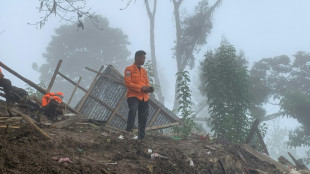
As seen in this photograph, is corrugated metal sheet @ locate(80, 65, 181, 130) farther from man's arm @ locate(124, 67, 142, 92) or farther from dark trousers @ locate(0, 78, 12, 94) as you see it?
man's arm @ locate(124, 67, 142, 92)

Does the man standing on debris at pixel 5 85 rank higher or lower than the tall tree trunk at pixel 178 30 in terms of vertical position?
lower

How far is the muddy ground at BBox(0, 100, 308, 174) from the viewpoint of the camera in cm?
295

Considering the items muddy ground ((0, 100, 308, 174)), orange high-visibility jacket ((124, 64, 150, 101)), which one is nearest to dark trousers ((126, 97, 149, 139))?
orange high-visibility jacket ((124, 64, 150, 101))

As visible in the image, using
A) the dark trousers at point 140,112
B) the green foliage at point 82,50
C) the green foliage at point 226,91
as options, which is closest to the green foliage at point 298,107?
the green foliage at point 226,91

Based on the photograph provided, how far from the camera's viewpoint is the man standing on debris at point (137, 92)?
19.3 ft

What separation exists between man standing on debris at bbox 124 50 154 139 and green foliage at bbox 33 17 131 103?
1267 inches

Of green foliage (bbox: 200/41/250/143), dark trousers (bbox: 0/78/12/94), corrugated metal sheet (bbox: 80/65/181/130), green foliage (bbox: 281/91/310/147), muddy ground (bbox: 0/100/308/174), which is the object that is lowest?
muddy ground (bbox: 0/100/308/174)

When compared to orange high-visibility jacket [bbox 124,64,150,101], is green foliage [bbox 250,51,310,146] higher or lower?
higher

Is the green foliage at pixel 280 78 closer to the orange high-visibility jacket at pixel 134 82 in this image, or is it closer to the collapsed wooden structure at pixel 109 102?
the collapsed wooden structure at pixel 109 102

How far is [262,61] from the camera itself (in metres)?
22.1

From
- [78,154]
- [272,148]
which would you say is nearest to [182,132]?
[78,154]

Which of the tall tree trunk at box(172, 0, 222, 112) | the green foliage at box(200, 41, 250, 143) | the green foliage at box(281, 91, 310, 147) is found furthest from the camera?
the tall tree trunk at box(172, 0, 222, 112)

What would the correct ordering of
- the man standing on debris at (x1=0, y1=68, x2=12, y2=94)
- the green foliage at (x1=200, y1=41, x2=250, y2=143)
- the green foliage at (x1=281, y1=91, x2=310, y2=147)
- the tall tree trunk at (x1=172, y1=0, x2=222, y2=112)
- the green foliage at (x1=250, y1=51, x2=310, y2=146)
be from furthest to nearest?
the tall tree trunk at (x1=172, y1=0, x2=222, y2=112), the green foliage at (x1=250, y1=51, x2=310, y2=146), the green foliage at (x1=281, y1=91, x2=310, y2=147), the green foliage at (x1=200, y1=41, x2=250, y2=143), the man standing on debris at (x1=0, y1=68, x2=12, y2=94)

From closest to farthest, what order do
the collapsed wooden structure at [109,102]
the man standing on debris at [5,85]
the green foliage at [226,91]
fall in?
the man standing on debris at [5,85] → the collapsed wooden structure at [109,102] → the green foliage at [226,91]
